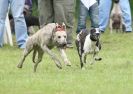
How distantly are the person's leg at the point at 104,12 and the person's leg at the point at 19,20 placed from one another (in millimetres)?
3705

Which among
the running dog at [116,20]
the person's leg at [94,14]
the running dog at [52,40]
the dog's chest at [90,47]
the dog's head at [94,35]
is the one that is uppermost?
the running dog at [52,40]

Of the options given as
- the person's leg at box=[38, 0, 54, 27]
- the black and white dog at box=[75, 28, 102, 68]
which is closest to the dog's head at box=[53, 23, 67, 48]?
the black and white dog at box=[75, 28, 102, 68]

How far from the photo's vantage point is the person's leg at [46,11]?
13637 mm

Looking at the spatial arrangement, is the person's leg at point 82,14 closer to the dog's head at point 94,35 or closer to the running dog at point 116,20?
the running dog at point 116,20

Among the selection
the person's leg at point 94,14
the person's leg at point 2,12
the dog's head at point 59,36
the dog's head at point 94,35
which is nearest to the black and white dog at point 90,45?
the dog's head at point 94,35

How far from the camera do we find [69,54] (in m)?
13.4

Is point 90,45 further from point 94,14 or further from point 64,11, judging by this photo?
point 94,14

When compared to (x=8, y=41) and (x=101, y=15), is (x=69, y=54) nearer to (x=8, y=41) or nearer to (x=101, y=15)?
(x=8, y=41)

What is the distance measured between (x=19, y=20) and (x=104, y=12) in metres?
3.98

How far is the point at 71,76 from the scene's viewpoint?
32.4ft

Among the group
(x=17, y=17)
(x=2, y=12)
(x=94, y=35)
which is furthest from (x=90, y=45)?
(x=2, y=12)

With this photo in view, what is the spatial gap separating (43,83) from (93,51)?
2497 millimetres

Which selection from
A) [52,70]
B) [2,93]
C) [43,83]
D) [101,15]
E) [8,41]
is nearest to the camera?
[2,93]

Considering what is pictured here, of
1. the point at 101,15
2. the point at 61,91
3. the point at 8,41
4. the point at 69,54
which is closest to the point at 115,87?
the point at 61,91
